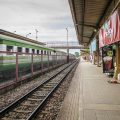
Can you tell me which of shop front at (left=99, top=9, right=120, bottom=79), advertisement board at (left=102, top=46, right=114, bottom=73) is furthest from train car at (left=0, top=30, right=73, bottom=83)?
shop front at (left=99, top=9, right=120, bottom=79)

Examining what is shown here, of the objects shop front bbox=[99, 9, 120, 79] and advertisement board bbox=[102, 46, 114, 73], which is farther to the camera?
advertisement board bbox=[102, 46, 114, 73]

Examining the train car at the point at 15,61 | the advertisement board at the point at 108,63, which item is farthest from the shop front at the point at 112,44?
the train car at the point at 15,61

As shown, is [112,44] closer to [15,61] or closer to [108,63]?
[108,63]

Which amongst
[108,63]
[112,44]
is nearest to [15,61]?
[112,44]

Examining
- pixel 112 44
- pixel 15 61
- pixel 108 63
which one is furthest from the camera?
pixel 108 63

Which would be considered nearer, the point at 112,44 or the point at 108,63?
the point at 112,44

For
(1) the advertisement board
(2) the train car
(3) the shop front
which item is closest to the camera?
(2) the train car

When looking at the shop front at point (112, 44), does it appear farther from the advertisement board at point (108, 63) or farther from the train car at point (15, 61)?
the train car at point (15, 61)

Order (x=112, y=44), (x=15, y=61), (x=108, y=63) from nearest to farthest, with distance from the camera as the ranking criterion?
(x=15, y=61) < (x=112, y=44) < (x=108, y=63)

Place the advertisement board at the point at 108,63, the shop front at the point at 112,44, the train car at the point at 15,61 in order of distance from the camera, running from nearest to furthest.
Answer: the train car at the point at 15,61 < the shop front at the point at 112,44 < the advertisement board at the point at 108,63

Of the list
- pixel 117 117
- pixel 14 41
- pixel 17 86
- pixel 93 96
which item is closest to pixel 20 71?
pixel 17 86

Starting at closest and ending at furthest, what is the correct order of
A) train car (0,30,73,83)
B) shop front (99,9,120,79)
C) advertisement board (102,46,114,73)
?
1. train car (0,30,73,83)
2. shop front (99,9,120,79)
3. advertisement board (102,46,114,73)

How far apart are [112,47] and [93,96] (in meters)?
11.0

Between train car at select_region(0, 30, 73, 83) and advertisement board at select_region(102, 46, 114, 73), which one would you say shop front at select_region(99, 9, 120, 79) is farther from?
train car at select_region(0, 30, 73, 83)
